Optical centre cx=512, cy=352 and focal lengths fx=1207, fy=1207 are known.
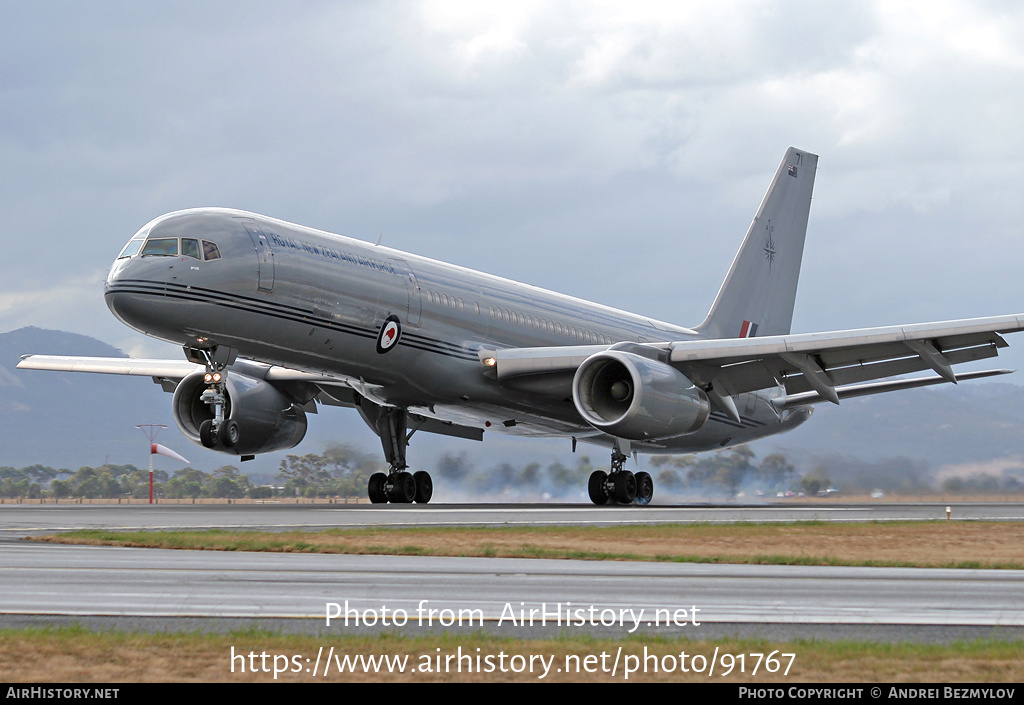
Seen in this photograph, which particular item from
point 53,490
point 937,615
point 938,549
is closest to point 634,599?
point 937,615

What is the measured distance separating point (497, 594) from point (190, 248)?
1441 centimetres

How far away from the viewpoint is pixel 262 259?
2233cm

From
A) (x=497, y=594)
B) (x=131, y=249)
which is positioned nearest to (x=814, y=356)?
(x=131, y=249)

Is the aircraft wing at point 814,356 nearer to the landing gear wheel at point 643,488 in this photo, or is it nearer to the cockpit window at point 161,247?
the landing gear wheel at point 643,488

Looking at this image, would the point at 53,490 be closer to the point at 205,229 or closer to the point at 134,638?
the point at 205,229

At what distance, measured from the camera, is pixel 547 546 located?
14516mm

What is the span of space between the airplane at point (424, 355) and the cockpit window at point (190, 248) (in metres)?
0.03

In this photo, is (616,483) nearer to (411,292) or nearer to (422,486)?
→ (422,486)

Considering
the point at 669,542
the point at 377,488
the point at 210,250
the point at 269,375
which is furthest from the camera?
the point at 377,488

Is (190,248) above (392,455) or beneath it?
above

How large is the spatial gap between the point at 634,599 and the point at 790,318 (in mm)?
31144

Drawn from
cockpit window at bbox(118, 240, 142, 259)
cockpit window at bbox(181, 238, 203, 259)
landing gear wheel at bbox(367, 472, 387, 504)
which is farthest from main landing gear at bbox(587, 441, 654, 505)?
cockpit window at bbox(118, 240, 142, 259)

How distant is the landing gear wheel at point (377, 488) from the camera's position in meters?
29.6

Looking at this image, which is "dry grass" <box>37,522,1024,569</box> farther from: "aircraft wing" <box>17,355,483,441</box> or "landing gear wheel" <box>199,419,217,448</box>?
"aircraft wing" <box>17,355,483,441</box>
